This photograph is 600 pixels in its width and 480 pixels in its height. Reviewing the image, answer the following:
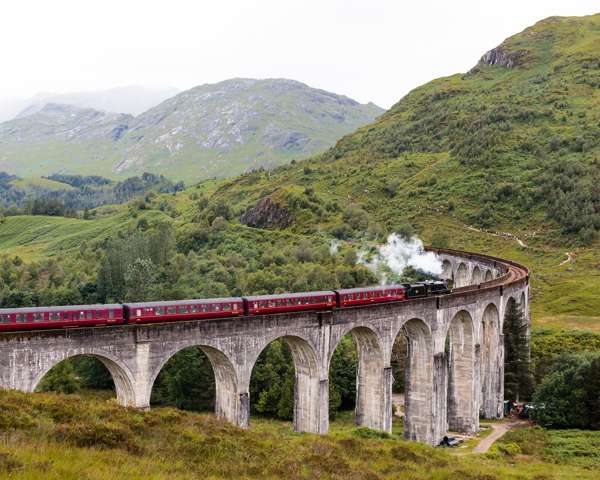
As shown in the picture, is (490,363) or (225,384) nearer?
(225,384)

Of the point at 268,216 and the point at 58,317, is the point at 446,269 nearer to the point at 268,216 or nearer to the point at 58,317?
the point at 268,216

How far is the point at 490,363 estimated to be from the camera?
57844 millimetres

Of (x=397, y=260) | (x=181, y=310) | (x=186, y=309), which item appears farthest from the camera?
(x=397, y=260)

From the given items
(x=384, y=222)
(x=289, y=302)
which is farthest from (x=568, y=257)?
(x=289, y=302)

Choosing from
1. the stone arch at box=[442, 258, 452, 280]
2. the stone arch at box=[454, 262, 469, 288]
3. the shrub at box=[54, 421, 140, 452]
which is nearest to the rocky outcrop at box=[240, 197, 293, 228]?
the stone arch at box=[442, 258, 452, 280]

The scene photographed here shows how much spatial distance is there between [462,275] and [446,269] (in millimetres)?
3685

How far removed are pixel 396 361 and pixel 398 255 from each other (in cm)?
2844

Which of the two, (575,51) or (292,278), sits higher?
(575,51)

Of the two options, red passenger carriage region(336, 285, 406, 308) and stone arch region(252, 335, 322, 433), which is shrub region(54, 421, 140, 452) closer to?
stone arch region(252, 335, 322, 433)

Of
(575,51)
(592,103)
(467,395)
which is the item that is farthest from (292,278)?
(575,51)

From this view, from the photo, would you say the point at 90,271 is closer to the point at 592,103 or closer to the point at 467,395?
the point at 467,395

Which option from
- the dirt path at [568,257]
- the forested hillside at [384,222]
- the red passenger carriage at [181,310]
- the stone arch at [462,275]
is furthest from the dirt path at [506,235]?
the red passenger carriage at [181,310]

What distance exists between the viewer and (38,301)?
8856cm

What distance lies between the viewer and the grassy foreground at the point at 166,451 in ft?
53.5
